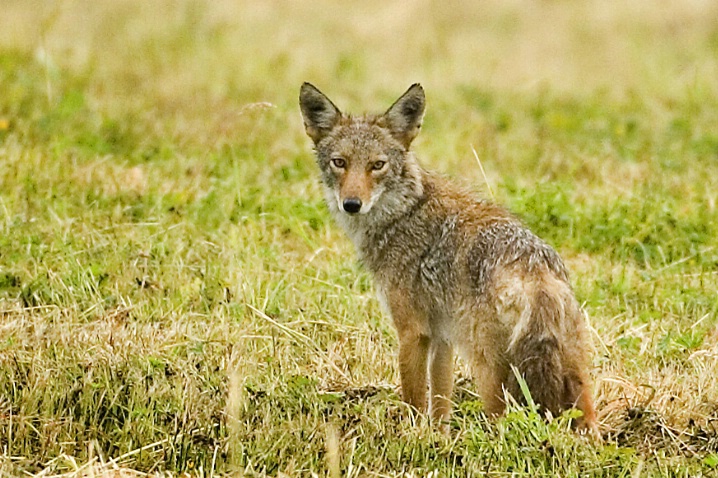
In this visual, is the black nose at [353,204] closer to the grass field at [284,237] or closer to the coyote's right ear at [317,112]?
the coyote's right ear at [317,112]

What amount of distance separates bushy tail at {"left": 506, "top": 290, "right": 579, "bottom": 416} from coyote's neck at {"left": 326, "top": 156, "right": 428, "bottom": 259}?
1.18 meters

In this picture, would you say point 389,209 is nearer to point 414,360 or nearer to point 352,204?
point 352,204

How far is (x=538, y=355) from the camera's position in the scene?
489 cm

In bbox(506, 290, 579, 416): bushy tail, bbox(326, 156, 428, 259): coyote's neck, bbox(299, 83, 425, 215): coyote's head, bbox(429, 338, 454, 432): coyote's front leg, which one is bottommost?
bbox(429, 338, 454, 432): coyote's front leg

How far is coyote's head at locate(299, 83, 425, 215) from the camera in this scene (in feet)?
19.4

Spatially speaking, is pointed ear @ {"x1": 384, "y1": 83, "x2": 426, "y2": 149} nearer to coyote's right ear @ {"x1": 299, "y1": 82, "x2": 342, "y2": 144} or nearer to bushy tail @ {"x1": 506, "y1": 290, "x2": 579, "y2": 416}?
coyote's right ear @ {"x1": 299, "y1": 82, "x2": 342, "y2": 144}

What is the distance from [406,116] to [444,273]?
108 centimetres

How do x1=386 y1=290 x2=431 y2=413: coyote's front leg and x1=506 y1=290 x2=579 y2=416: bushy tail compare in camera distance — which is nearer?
x1=506 y1=290 x2=579 y2=416: bushy tail

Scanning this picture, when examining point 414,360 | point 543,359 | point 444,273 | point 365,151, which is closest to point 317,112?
point 365,151

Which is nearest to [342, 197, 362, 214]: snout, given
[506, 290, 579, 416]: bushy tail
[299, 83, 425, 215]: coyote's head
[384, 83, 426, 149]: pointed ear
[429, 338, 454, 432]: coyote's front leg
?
[299, 83, 425, 215]: coyote's head

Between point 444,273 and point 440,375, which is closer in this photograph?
point 444,273

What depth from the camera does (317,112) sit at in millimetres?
6336

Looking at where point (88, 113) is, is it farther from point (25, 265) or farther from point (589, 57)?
point (589, 57)

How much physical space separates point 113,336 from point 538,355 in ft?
7.46
